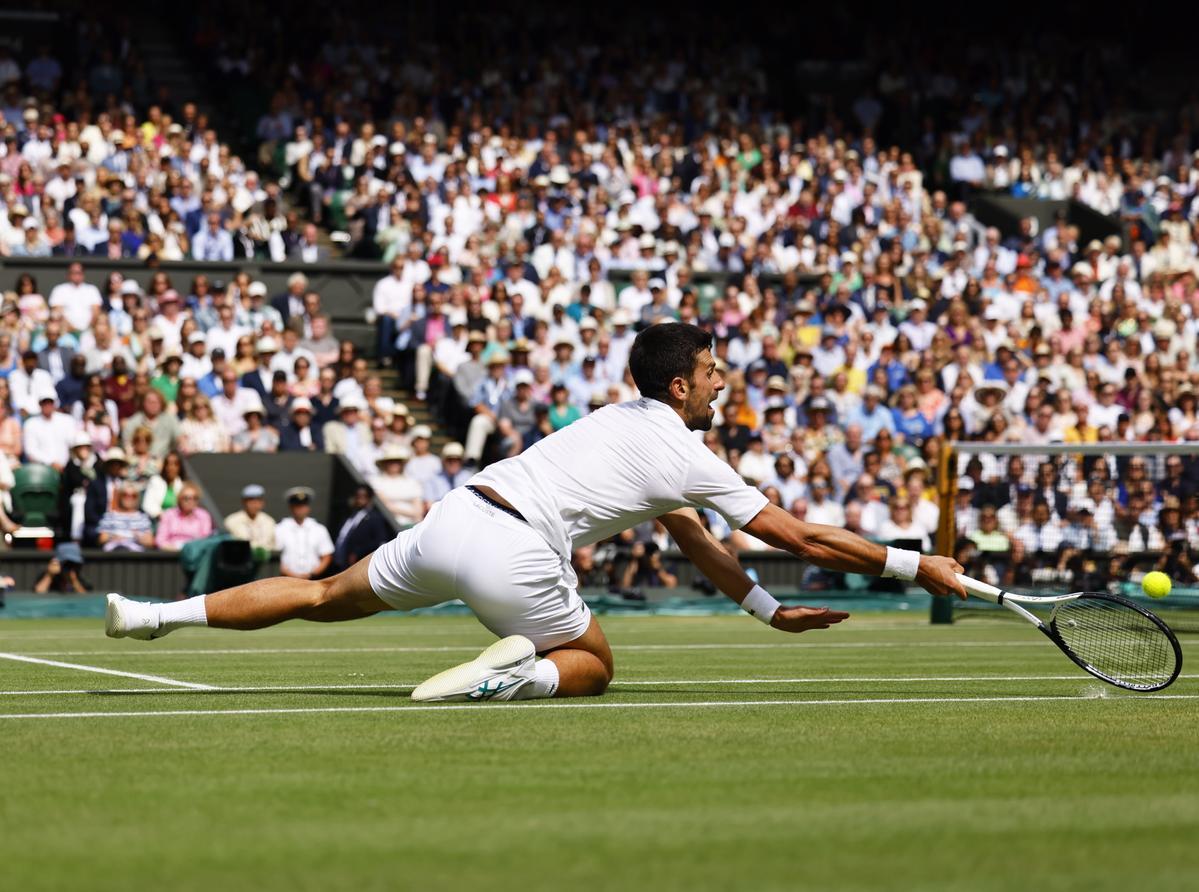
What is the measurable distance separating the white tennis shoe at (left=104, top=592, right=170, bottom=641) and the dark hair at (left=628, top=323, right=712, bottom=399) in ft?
7.94

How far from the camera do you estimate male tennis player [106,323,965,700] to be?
8.32 m

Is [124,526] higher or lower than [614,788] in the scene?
lower

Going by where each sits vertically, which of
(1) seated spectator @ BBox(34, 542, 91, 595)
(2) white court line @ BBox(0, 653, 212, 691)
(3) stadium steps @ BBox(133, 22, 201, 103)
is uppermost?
(3) stadium steps @ BBox(133, 22, 201, 103)

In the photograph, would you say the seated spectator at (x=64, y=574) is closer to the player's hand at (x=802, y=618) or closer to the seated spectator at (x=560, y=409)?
the seated spectator at (x=560, y=409)

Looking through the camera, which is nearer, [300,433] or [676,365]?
[676,365]

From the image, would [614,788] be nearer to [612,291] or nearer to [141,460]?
[141,460]

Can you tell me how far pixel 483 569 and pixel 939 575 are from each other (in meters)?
1.96

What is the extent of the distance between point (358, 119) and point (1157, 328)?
41.9 ft

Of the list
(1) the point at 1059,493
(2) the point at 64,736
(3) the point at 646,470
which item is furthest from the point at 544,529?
(1) the point at 1059,493

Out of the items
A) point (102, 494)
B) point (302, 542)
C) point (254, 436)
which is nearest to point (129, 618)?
point (302, 542)

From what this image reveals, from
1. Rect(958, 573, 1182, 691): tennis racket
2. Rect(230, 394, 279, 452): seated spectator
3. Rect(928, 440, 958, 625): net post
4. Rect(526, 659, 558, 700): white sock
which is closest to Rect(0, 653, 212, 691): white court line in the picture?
Rect(526, 659, 558, 700): white sock

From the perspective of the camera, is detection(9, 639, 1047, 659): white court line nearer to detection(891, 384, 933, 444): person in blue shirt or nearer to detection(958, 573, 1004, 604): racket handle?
detection(958, 573, 1004, 604): racket handle

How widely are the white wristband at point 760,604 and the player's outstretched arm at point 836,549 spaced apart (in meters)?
0.55

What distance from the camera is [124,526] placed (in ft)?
68.7
